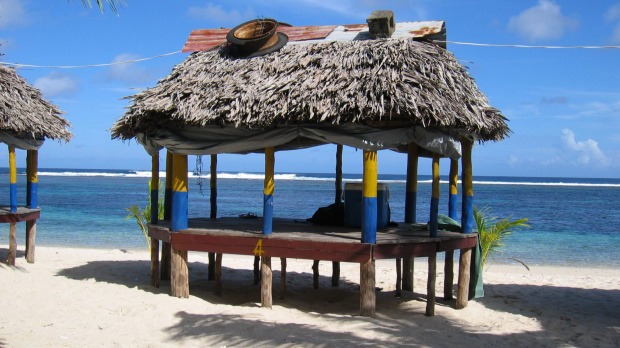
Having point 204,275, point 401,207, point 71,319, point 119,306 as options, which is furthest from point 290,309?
point 401,207

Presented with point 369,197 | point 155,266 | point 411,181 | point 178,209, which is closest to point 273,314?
point 369,197

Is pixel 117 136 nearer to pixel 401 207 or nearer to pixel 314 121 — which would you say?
pixel 314 121

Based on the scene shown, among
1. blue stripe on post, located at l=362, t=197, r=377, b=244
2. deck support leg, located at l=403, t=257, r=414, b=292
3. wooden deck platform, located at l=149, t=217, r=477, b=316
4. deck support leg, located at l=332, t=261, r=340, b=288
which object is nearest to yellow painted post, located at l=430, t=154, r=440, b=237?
wooden deck platform, located at l=149, t=217, r=477, b=316

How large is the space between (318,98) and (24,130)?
523 cm

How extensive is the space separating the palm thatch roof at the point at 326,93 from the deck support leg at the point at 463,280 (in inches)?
61.0

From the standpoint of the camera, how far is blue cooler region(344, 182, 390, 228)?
28.3 feet

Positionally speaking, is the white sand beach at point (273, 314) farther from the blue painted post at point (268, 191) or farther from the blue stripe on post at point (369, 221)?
the blue painted post at point (268, 191)

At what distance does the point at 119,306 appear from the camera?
24.6 feet

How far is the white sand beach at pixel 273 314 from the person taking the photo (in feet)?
20.9

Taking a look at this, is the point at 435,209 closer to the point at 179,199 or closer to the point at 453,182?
the point at 453,182

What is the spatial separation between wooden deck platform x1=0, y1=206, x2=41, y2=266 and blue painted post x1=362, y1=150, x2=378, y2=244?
6065mm

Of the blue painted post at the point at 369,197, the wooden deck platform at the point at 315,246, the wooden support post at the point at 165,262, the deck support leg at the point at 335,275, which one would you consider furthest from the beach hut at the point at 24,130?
the blue painted post at the point at 369,197

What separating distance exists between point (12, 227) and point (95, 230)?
34.2 feet

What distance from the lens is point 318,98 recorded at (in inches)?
285
